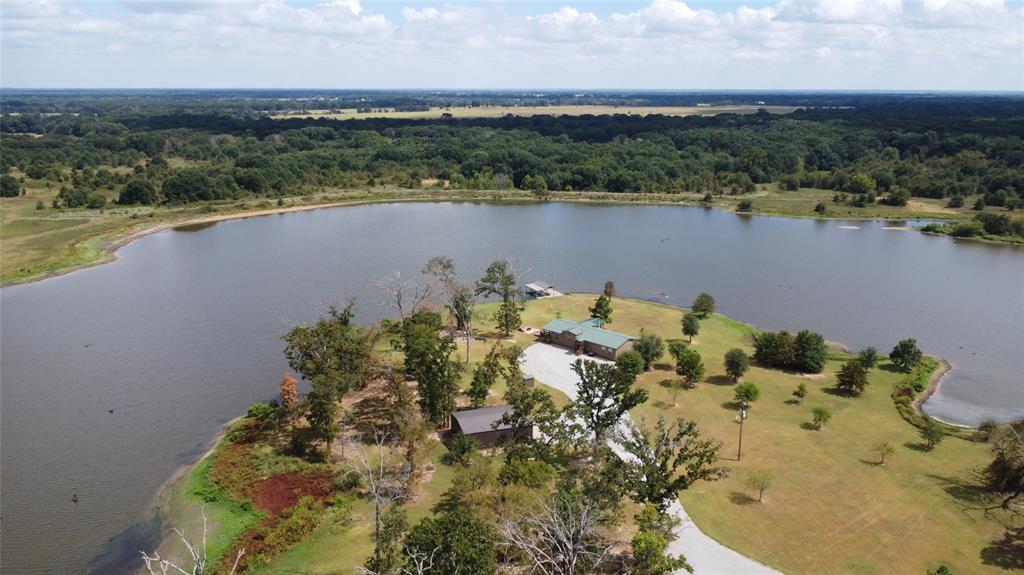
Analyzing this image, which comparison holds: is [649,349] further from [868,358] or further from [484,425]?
[484,425]

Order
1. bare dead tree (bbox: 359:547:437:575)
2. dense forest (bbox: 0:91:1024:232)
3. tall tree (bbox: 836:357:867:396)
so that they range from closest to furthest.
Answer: bare dead tree (bbox: 359:547:437:575) < tall tree (bbox: 836:357:867:396) < dense forest (bbox: 0:91:1024:232)

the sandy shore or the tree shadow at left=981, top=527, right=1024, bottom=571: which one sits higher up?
the tree shadow at left=981, top=527, right=1024, bottom=571

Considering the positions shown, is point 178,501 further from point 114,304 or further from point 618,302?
point 618,302

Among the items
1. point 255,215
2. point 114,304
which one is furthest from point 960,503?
point 255,215

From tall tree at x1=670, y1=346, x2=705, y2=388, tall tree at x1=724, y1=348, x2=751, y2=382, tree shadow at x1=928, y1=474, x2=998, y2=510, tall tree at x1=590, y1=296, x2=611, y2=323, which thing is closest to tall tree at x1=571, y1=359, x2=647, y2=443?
tall tree at x1=670, y1=346, x2=705, y2=388

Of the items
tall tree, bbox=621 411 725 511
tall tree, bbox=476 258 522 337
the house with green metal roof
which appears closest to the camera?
tall tree, bbox=621 411 725 511

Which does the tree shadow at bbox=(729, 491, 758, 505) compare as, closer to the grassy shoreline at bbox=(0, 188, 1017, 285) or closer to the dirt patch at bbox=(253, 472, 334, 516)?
the dirt patch at bbox=(253, 472, 334, 516)

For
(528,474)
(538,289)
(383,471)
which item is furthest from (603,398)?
(538,289)
